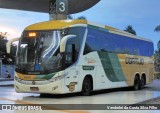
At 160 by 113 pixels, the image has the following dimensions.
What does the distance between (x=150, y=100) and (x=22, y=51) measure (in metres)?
5.54

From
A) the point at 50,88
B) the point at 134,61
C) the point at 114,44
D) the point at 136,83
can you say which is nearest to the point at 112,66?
the point at 114,44

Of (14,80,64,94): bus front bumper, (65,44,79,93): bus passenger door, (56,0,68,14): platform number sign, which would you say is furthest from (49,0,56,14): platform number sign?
(14,80,64,94): bus front bumper

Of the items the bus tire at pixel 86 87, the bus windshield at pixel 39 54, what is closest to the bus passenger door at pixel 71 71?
the bus windshield at pixel 39 54

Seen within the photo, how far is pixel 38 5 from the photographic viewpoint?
134ft

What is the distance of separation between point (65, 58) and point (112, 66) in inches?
178

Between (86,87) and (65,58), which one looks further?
(86,87)

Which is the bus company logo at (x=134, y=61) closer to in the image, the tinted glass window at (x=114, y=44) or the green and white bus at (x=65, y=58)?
the tinted glass window at (x=114, y=44)

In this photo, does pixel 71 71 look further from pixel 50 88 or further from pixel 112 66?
pixel 112 66

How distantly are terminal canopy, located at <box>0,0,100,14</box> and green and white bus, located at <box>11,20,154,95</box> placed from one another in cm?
1943

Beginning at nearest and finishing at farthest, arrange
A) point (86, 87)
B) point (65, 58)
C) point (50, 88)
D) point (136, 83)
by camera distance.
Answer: point (50, 88)
point (65, 58)
point (86, 87)
point (136, 83)

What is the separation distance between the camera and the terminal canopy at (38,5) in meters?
39.2

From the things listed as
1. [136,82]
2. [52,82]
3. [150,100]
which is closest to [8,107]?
[52,82]

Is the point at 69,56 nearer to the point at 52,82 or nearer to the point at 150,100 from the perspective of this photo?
the point at 52,82

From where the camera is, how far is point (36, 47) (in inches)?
685
